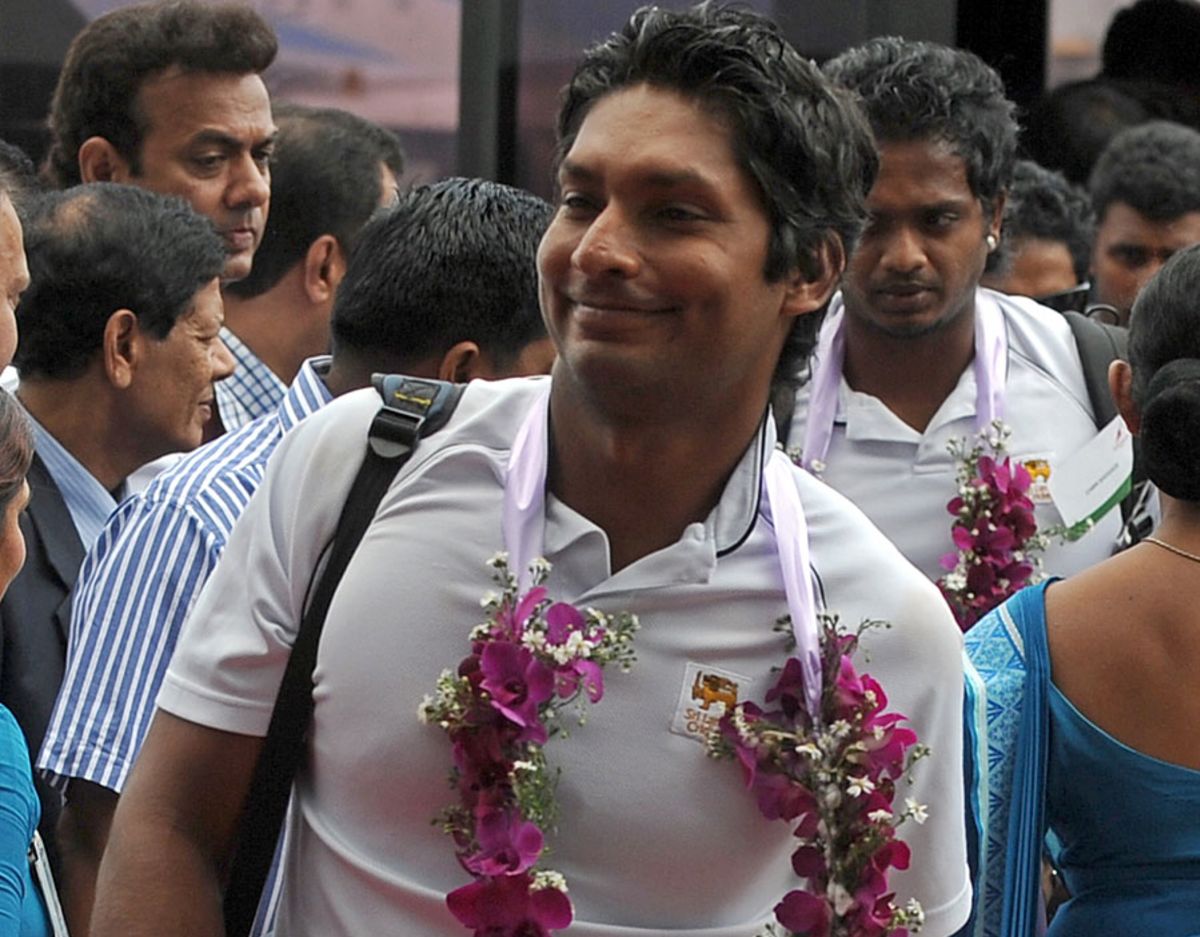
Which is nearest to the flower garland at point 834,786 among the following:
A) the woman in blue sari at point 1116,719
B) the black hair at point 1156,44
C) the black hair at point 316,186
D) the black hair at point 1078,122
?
the woman in blue sari at point 1116,719

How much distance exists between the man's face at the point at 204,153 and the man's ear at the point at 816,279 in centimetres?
253

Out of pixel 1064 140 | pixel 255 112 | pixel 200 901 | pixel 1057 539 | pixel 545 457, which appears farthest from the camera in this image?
pixel 1064 140

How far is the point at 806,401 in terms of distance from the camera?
461 cm

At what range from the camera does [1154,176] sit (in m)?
6.99

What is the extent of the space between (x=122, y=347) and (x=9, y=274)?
0.49 metres

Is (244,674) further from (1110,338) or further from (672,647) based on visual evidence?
(1110,338)

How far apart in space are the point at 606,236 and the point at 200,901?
889mm

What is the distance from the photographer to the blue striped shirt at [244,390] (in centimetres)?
498

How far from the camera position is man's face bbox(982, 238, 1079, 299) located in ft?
23.5

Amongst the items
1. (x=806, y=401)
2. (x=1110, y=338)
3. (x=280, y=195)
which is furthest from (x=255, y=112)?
(x=1110, y=338)

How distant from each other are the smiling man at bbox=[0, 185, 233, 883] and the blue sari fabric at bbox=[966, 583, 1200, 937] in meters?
1.55

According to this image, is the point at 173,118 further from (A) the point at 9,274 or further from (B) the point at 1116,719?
(B) the point at 1116,719

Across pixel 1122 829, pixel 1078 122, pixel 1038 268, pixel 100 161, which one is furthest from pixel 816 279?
pixel 1078 122

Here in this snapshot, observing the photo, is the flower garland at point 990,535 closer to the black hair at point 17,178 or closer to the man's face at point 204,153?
the man's face at point 204,153
